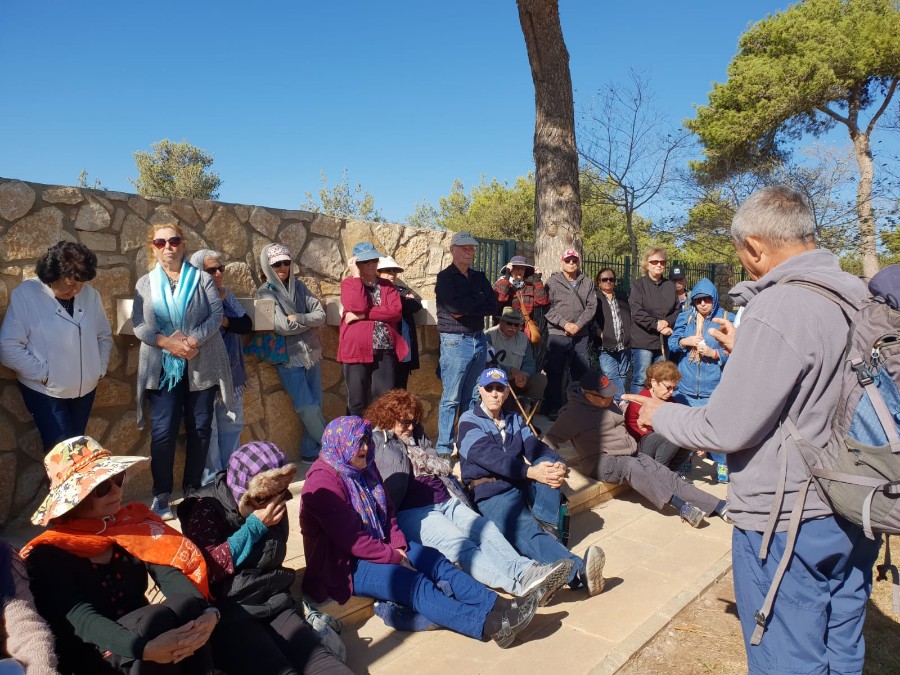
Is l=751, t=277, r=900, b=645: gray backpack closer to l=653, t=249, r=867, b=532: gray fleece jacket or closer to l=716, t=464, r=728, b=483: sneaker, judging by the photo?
l=653, t=249, r=867, b=532: gray fleece jacket

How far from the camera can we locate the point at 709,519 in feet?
17.0

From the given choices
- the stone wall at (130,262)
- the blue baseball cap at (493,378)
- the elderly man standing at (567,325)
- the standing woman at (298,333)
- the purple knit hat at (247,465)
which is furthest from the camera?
the elderly man standing at (567,325)

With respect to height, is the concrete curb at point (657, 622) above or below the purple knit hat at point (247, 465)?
below

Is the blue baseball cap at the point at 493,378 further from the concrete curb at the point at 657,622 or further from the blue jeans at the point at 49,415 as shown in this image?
the blue jeans at the point at 49,415

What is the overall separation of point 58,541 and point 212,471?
8.48 feet

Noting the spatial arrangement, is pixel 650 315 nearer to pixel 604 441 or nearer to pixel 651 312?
pixel 651 312

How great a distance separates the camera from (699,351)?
20.4 ft

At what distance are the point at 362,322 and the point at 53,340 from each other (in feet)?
7.14

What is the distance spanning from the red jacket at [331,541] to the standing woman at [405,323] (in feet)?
7.32

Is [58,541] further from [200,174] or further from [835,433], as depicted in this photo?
[200,174]

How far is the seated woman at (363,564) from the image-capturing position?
320 cm

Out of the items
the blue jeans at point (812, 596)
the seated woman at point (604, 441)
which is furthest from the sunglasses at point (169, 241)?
the blue jeans at point (812, 596)

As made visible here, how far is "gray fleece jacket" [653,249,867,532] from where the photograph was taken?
1.87m

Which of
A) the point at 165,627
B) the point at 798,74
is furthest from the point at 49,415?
the point at 798,74
